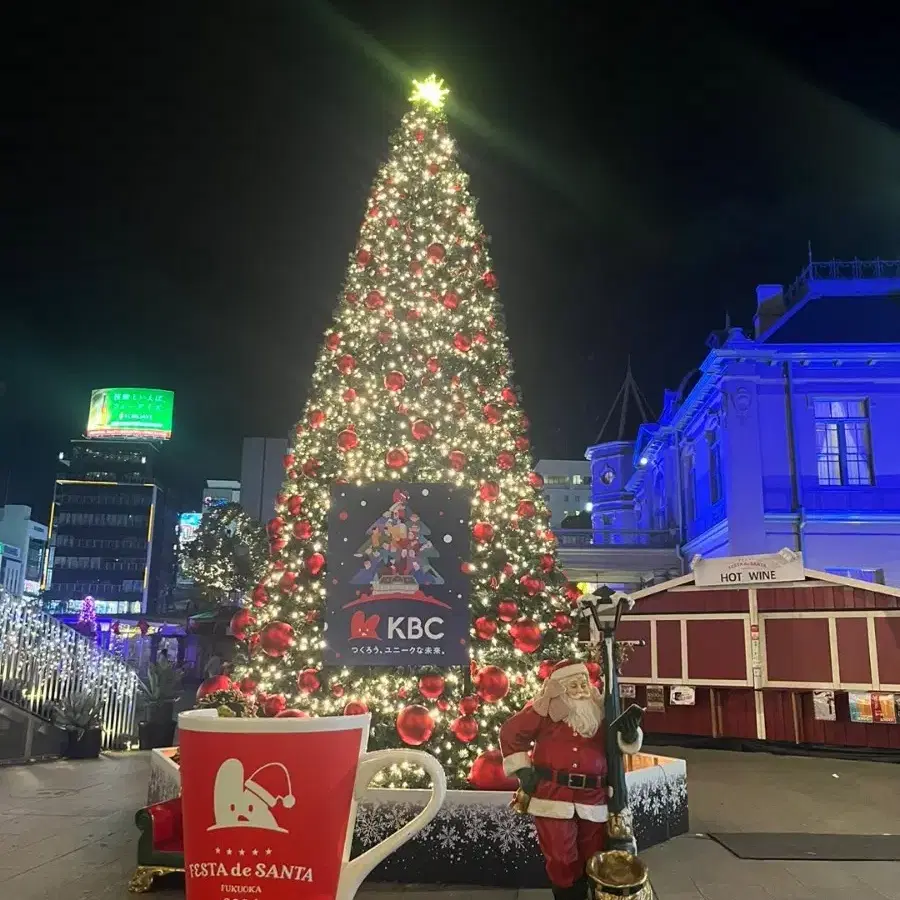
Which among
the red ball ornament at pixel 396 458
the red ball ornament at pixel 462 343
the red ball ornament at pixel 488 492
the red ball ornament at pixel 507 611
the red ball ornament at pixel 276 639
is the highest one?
the red ball ornament at pixel 462 343

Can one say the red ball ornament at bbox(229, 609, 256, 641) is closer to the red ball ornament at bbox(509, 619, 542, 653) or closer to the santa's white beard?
the red ball ornament at bbox(509, 619, 542, 653)

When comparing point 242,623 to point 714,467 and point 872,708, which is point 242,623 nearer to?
point 872,708

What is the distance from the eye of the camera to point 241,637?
5.93 metres

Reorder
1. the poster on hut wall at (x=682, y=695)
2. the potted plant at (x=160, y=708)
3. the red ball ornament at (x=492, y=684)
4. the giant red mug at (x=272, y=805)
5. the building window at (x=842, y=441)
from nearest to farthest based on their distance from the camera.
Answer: the giant red mug at (x=272, y=805), the red ball ornament at (x=492, y=684), the potted plant at (x=160, y=708), the poster on hut wall at (x=682, y=695), the building window at (x=842, y=441)

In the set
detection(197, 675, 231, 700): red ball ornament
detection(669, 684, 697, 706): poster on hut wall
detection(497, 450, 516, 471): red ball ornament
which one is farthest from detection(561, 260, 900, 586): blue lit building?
detection(197, 675, 231, 700): red ball ornament

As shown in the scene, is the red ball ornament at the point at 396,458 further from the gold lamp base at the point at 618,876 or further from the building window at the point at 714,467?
the building window at the point at 714,467

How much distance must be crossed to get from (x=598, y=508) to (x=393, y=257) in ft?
115

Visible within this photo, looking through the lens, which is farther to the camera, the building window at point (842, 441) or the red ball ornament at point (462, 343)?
the building window at point (842, 441)

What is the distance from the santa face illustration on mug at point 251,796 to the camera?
Result: 132 cm

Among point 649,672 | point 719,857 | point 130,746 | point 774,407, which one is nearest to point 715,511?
point 774,407

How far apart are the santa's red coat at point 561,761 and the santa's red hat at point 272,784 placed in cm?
248

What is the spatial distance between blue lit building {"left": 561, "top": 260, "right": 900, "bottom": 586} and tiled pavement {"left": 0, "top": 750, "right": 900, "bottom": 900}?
406 inches

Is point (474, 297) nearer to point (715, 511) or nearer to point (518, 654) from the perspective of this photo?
point (518, 654)

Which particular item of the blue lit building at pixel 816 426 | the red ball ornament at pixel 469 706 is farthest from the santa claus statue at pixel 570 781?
the blue lit building at pixel 816 426
